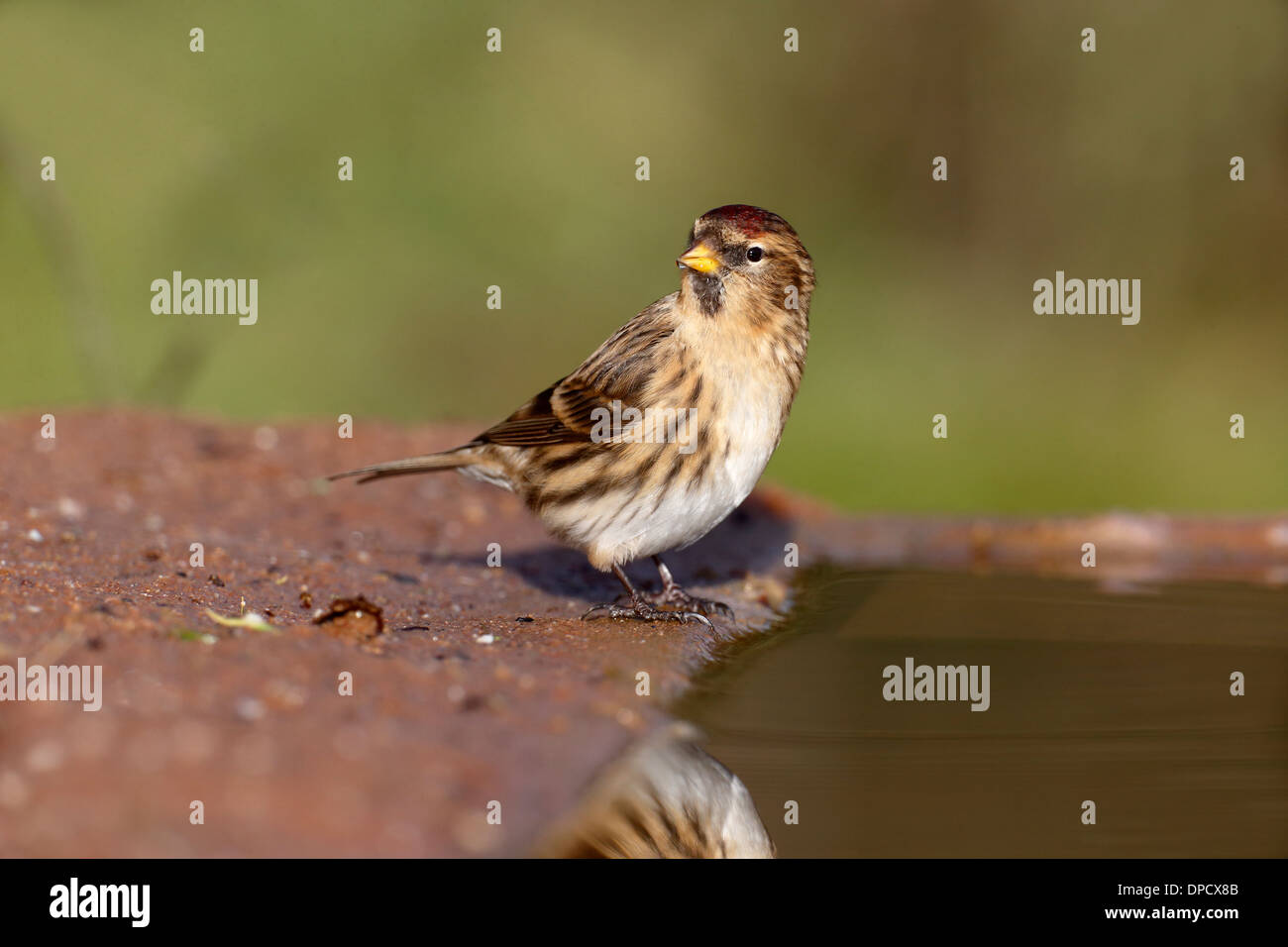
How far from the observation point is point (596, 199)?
39.3 ft

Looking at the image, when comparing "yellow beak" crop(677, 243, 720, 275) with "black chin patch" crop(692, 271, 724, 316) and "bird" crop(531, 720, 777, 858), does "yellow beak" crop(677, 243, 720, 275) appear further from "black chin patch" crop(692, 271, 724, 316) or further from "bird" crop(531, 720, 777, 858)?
"bird" crop(531, 720, 777, 858)

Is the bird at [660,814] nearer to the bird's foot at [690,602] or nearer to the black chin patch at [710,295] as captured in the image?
the bird's foot at [690,602]

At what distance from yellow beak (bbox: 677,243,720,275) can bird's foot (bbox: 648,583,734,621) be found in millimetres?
1184

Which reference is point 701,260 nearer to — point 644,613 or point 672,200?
point 644,613

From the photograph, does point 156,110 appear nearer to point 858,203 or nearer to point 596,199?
point 596,199

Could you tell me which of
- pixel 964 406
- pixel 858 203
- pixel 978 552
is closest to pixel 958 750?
pixel 978 552

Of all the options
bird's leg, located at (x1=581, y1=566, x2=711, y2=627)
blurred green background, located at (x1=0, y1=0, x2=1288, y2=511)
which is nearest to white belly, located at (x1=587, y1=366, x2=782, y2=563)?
bird's leg, located at (x1=581, y1=566, x2=711, y2=627)

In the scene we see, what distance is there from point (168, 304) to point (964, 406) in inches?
235

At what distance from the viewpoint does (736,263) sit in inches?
202

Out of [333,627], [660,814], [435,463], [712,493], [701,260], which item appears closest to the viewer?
[660,814]

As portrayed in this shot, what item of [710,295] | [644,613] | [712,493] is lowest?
[644,613]

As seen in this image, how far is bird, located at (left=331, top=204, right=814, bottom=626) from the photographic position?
16.2ft

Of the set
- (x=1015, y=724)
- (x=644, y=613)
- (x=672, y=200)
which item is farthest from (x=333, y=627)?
(x=672, y=200)

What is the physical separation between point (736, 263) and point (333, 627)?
6.59 feet
